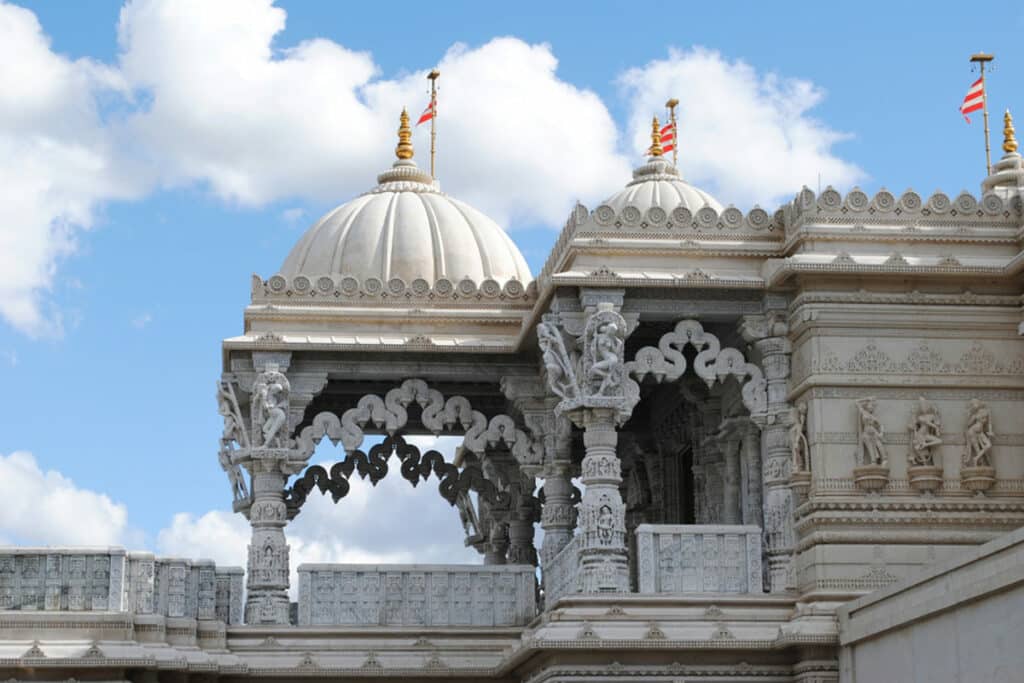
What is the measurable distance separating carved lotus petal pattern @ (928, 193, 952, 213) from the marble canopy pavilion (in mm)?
35

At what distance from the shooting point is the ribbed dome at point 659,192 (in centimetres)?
2947

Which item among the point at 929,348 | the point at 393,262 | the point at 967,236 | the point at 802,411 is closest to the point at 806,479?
the point at 802,411

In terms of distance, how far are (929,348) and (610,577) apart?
16.2 ft

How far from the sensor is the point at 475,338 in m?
27.2

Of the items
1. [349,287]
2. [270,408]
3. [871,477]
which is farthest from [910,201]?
[270,408]

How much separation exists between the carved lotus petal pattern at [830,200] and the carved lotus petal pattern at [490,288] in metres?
5.84

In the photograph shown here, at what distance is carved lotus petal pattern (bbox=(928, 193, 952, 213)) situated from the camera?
2403 cm

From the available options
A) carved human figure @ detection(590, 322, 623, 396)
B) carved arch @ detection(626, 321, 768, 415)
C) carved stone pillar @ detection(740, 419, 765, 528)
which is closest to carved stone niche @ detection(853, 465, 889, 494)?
carved arch @ detection(626, 321, 768, 415)

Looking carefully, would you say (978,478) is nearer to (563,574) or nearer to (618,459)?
(618,459)

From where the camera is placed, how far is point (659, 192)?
1174 inches

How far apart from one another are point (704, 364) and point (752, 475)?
6.77ft

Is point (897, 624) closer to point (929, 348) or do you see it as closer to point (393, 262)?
point (929, 348)

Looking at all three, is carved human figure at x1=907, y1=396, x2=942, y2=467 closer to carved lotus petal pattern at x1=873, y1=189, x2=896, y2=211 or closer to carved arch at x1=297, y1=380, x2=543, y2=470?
carved lotus petal pattern at x1=873, y1=189, x2=896, y2=211

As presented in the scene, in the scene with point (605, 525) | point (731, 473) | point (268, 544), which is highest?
point (731, 473)
